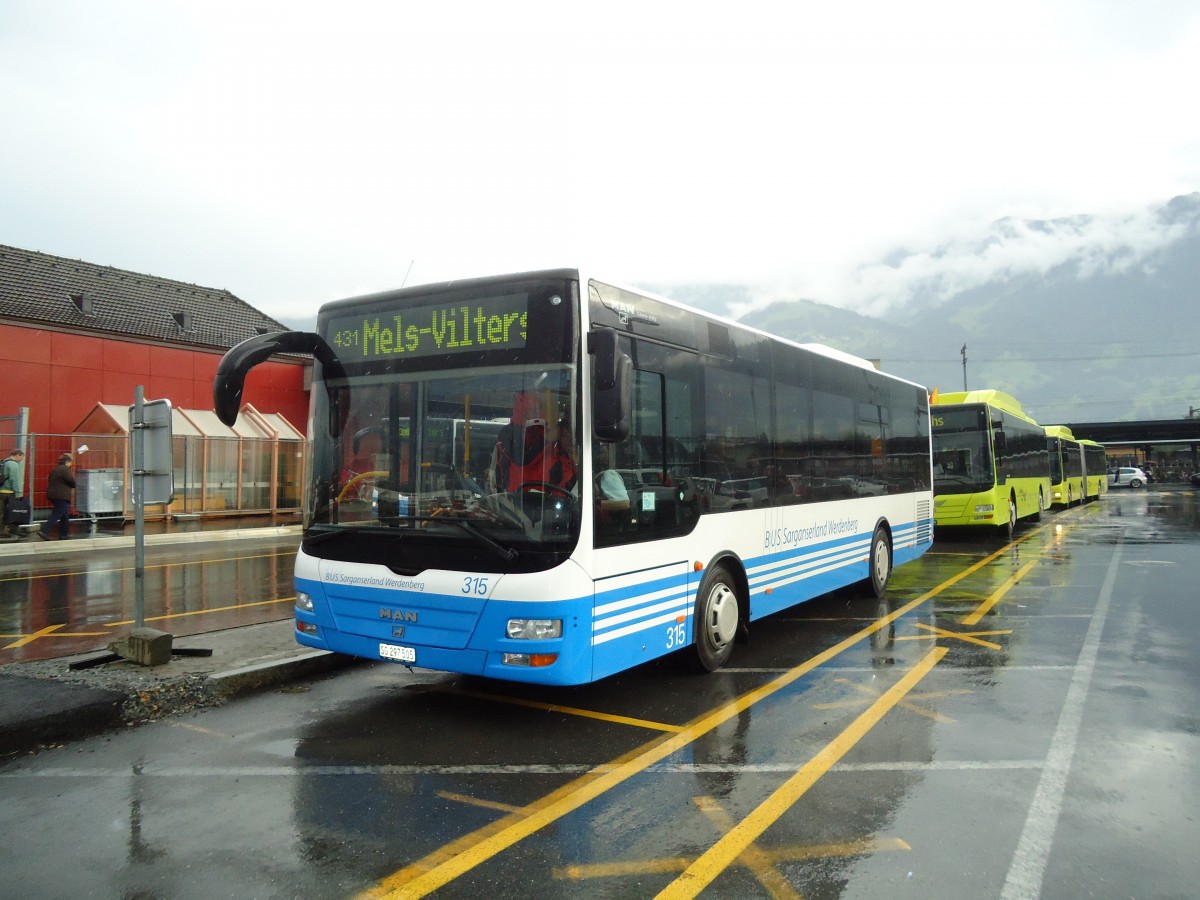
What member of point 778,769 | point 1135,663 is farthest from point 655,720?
point 1135,663

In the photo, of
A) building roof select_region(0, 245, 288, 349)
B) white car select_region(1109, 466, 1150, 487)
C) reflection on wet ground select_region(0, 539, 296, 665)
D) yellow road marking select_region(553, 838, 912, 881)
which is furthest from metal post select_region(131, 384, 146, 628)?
white car select_region(1109, 466, 1150, 487)

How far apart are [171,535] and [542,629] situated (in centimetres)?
1809

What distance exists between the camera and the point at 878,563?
36.6 ft

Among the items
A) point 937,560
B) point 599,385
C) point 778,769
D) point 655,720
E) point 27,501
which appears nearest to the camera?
point 778,769

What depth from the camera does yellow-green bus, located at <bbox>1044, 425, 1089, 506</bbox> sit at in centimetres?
3309

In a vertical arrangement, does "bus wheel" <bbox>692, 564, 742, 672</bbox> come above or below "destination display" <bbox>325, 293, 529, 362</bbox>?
below

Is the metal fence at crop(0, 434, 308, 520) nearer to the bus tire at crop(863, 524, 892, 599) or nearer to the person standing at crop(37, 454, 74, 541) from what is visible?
the person standing at crop(37, 454, 74, 541)

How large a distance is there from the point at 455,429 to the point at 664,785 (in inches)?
99.0

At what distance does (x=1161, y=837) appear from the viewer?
4.02 meters

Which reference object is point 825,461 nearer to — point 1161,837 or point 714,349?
point 714,349

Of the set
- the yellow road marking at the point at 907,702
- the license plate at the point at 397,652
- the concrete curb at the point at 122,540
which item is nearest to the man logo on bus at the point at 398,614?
the license plate at the point at 397,652

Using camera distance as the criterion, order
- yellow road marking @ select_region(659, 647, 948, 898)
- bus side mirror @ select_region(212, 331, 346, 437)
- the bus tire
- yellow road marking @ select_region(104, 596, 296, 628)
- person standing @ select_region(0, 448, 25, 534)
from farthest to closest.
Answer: person standing @ select_region(0, 448, 25, 534) → the bus tire → yellow road marking @ select_region(104, 596, 296, 628) → bus side mirror @ select_region(212, 331, 346, 437) → yellow road marking @ select_region(659, 647, 948, 898)

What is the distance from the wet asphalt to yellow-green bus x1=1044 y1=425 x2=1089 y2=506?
26256 millimetres

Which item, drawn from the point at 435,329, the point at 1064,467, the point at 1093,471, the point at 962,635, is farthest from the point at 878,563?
the point at 1093,471
